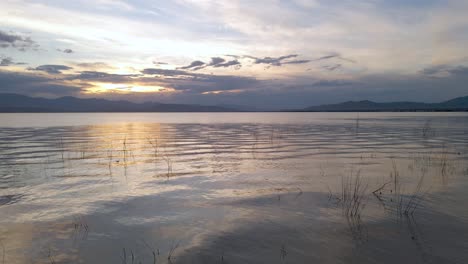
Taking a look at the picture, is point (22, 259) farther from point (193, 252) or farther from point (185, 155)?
point (185, 155)

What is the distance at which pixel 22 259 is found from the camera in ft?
24.3

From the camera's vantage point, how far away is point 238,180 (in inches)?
624

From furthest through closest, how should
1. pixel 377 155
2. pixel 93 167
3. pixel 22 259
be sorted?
pixel 377 155, pixel 93 167, pixel 22 259

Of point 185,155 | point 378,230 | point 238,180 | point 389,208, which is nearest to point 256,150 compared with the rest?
point 185,155

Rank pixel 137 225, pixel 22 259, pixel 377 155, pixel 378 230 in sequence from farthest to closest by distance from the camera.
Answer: pixel 377 155
pixel 137 225
pixel 378 230
pixel 22 259

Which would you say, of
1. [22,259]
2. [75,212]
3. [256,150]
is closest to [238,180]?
[75,212]

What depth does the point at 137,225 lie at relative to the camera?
9711 mm

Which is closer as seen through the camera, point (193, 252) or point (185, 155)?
point (193, 252)

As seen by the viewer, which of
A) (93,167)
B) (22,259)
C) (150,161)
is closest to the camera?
(22,259)

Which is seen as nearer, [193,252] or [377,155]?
[193,252]

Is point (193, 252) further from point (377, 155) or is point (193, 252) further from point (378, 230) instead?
point (377, 155)

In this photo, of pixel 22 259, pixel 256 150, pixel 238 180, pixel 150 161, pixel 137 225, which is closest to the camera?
pixel 22 259

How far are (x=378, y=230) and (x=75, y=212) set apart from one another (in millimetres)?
9524

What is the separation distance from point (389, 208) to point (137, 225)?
27.3 ft
